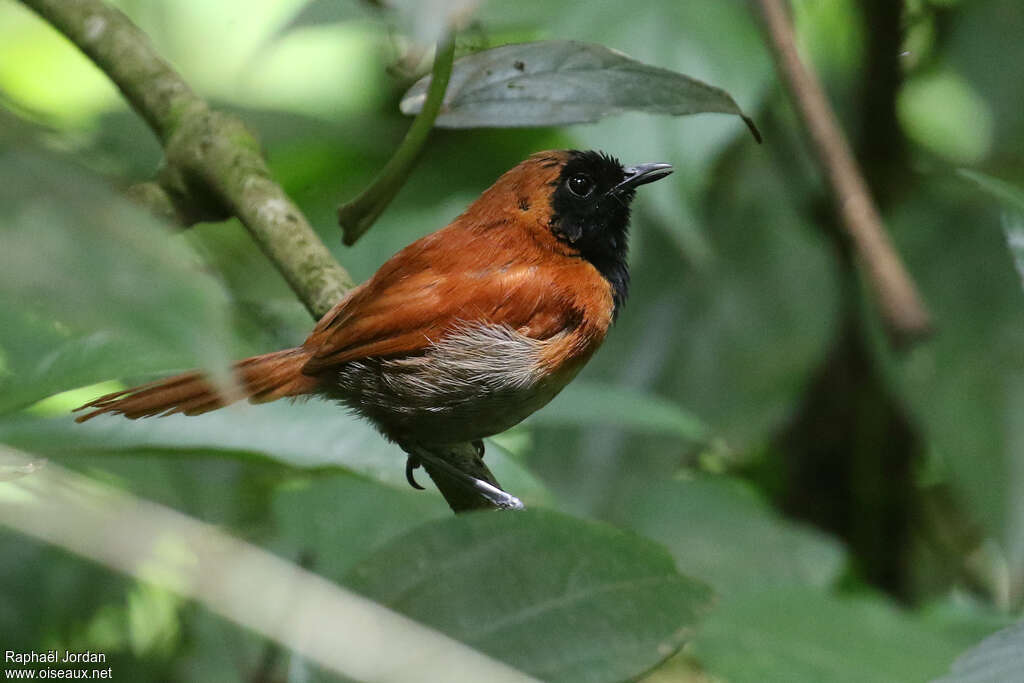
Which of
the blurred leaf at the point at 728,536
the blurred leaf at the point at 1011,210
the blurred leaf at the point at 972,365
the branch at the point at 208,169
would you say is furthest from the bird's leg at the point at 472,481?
the blurred leaf at the point at 972,365

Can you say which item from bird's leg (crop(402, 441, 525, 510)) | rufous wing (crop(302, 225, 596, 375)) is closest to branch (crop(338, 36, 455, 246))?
rufous wing (crop(302, 225, 596, 375))

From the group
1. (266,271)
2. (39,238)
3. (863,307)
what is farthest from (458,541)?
(863,307)

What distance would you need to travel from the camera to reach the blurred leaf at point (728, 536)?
3.43 meters

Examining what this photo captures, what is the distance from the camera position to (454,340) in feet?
7.77

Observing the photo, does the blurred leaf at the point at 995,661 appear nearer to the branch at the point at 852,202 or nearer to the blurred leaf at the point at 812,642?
the branch at the point at 852,202

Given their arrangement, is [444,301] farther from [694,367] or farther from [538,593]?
[694,367]

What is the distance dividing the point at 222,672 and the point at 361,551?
54cm

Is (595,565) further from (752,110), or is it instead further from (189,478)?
(752,110)

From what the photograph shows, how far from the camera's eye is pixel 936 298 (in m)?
3.41

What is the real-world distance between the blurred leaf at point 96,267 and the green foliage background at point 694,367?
639 mm

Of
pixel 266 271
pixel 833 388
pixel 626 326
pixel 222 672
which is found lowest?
pixel 222 672

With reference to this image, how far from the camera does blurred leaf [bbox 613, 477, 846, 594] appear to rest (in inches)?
135

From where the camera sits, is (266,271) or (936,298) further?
(936,298)

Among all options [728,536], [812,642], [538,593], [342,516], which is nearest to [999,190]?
[538,593]
